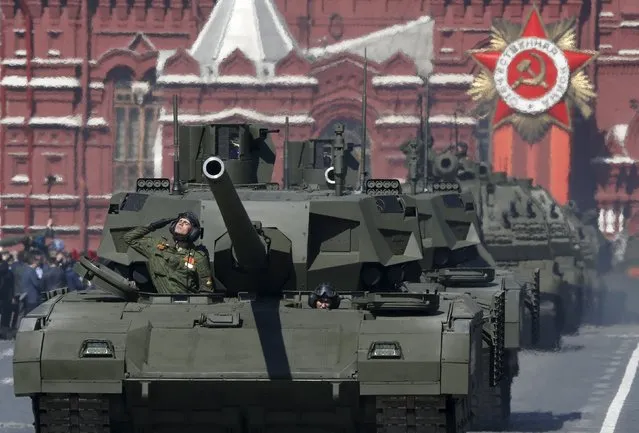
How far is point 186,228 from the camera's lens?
18.8 m

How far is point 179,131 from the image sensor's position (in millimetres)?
21797

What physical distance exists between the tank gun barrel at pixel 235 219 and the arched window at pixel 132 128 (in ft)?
140

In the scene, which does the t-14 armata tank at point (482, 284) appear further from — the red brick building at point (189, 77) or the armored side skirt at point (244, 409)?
the red brick building at point (189, 77)

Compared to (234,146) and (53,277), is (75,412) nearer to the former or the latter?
(234,146)

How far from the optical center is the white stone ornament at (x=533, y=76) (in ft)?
201

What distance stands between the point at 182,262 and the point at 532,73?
142 ft

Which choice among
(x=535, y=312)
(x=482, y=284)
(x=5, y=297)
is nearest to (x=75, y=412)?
(x=482, y=284)

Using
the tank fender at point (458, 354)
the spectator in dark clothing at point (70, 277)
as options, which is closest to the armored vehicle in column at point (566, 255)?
the spectator in dark clothing at point (70, 277)

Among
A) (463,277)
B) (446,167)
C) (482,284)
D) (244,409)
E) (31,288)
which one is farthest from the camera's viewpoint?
(31,288)

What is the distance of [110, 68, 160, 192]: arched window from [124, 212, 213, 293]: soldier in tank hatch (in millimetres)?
42120

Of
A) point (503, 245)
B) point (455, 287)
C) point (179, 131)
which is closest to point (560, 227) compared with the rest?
point (503, 245)

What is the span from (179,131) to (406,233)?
2764 millimetres

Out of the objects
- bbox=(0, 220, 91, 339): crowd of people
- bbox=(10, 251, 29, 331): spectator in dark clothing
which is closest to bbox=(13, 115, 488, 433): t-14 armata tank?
bbox=(0, 220, 91, 339): crowd of people

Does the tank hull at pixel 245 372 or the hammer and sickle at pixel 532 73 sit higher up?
the hammer and sickle at pixel 532 73
